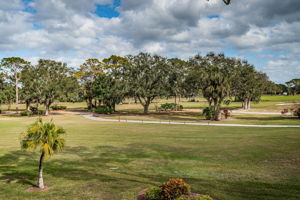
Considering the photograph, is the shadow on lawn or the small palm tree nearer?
the shadow on lawn

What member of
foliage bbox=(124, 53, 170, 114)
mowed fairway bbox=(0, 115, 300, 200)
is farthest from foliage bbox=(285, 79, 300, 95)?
mowed fairway bbox=(0, 115, 300, 200)

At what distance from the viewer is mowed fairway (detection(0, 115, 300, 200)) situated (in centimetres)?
988

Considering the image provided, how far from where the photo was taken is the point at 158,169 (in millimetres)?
13469

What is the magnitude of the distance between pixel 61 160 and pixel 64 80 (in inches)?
1730

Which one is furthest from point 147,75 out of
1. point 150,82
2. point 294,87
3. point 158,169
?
point 294,87

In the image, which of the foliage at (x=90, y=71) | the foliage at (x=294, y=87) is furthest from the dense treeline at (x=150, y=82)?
the foliage at (x=294, y=87)

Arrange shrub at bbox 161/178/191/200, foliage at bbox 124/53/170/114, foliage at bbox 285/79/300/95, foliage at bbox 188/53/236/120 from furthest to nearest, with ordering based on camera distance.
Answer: foliage at bbox 285/79/300/95
foliage at bbox 124/53/170/114
foliage at bbox 188/53/236/120
shrub at bbox 161/178/191/200

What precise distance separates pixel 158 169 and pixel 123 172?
1.90 metres

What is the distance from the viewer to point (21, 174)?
1303 cm

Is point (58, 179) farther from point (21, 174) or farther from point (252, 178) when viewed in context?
point (252, 178)

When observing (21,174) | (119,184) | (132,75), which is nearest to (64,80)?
(132,75)

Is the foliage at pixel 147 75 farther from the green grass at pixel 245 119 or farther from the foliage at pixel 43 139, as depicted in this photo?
the foliage at pixel 43 139

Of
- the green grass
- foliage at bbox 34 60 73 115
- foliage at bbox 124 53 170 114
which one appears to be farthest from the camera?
foliage at bbox 34 60 73 115

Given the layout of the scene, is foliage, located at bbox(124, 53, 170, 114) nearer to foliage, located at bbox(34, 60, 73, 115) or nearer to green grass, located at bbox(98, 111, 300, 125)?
green grass, located at bbox(98, 111, 300, 125)
